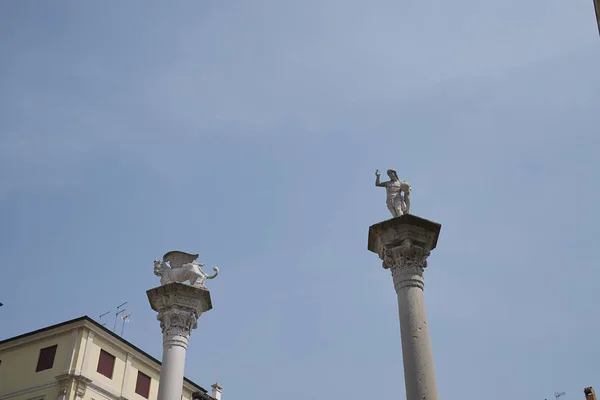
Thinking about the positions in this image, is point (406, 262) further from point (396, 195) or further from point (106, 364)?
point (106, 364)

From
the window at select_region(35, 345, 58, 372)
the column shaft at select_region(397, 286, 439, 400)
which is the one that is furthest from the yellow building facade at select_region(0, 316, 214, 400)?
the column shaft at select_region(397, 286, 439, 400)

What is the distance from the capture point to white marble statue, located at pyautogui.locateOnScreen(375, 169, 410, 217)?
20562 millimetres

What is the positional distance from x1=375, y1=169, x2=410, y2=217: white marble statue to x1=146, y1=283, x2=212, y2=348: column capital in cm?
784

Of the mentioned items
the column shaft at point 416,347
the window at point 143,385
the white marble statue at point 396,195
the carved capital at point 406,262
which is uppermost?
the window at point 143,385

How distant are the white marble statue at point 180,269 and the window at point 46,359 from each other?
23.1 metres

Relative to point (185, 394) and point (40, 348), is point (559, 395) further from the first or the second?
point (40, 348)

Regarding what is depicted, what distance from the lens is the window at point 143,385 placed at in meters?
48.0

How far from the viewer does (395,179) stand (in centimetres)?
2139

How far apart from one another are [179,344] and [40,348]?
26546 millimetres

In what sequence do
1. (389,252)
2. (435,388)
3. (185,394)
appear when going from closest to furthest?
(435,388)
(389,252)
(185,394)

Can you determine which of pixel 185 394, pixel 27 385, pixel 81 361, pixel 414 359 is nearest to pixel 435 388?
pixel 414 359

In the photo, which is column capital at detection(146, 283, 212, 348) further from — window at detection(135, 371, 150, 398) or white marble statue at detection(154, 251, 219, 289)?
window at detection(135, 371, 150, 398)

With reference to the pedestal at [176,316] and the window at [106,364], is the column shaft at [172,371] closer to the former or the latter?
the pedestal at [176,316]

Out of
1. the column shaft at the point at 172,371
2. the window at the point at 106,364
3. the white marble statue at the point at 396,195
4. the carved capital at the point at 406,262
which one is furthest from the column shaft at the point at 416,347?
the window at the point at 106,364
